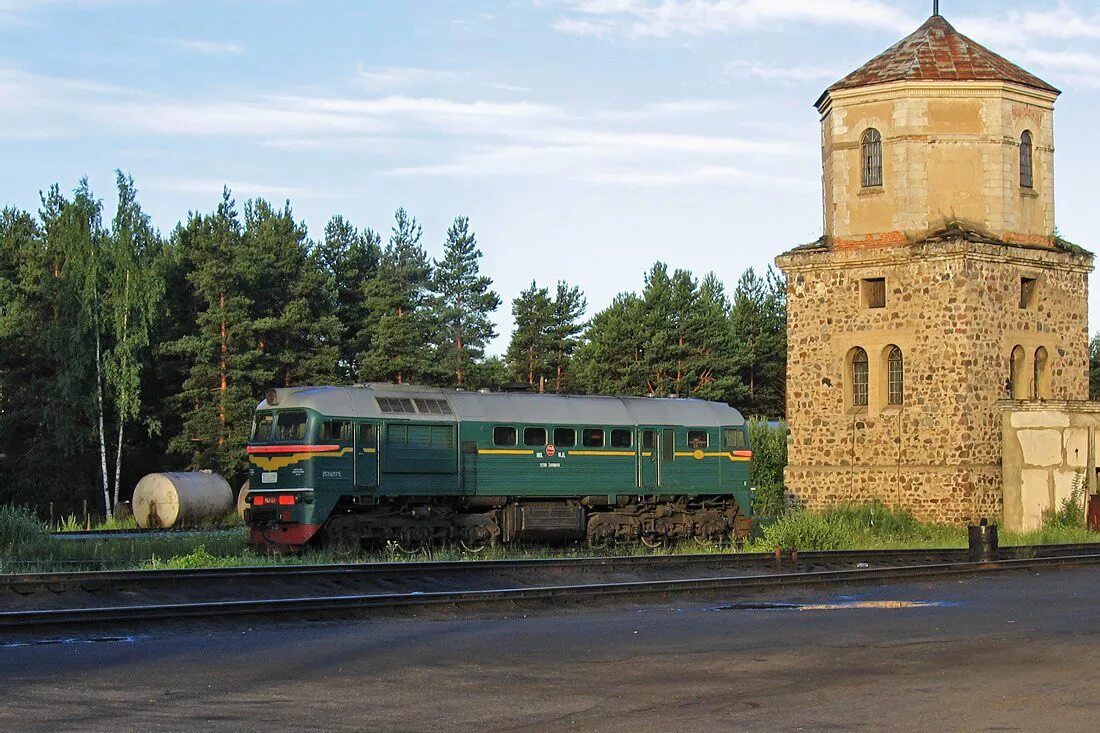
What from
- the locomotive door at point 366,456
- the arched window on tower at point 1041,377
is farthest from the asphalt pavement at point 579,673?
the arched window on tower at point 1041,377

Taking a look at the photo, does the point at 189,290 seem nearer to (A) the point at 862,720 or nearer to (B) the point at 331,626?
(B) the point at 331,626

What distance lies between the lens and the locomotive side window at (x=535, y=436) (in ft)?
98.6

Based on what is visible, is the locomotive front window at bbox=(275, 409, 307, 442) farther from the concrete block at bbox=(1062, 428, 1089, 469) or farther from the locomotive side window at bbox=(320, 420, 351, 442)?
the concrete block at bbox=(1062, 428, 1089, 469)

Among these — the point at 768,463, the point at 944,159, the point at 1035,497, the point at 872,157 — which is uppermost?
the point at 872,157

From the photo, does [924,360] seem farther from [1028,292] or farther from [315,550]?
[315,550]

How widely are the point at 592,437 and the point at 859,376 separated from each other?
11546 millimetres

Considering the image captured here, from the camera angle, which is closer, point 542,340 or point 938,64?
point 938,64

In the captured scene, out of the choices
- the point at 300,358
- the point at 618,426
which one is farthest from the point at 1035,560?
the point at 300,358

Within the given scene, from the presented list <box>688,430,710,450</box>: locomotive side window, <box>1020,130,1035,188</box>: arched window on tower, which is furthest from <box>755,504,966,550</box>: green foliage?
<box>1020,130,1035,188</box>: arched window on tower

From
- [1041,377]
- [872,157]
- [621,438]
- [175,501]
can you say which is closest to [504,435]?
[621,438]

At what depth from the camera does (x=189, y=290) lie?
64.8 meters

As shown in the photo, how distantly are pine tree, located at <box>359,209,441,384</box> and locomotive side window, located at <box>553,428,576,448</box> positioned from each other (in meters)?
34.3

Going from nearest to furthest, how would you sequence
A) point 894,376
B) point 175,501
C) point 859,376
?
point 894,376, point 859,376, point 175,501

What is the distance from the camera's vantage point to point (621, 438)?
102ft
